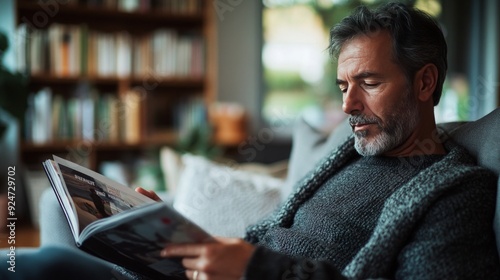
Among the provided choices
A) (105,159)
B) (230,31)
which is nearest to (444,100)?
(230,31)

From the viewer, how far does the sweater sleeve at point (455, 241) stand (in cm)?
105

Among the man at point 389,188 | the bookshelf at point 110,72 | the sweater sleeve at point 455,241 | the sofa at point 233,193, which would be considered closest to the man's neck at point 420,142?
the man at point 389,188

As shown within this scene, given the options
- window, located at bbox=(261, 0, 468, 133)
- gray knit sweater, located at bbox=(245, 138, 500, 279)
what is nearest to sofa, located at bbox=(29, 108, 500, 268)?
gray knit sweater, located at bbox=(245, 138, 500, 279)

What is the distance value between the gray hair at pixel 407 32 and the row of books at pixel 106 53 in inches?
95.7

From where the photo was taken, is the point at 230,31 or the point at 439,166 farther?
the point at 230,31

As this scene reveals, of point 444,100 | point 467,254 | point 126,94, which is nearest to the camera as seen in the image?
point 467,254

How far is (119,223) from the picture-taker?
1.01m

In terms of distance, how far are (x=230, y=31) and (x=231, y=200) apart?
2.39m

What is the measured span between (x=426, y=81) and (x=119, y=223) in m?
0.78

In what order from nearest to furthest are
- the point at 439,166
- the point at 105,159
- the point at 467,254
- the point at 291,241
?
1. the point at 467,254
2. the point at 439,166
3. the point at 291,241
4. the point at 105,159

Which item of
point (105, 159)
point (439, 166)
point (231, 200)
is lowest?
point (105, 159)

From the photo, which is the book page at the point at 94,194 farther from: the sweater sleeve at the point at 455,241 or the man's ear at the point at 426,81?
the man's ear at the point at 426,81

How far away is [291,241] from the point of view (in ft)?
4.35

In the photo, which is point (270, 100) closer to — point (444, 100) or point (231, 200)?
point (444, 100)
